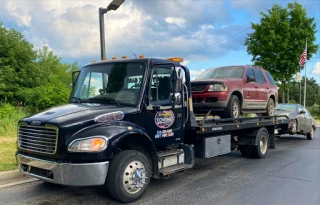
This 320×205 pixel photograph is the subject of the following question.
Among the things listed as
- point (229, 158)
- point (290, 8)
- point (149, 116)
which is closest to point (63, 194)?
point (149, 116)

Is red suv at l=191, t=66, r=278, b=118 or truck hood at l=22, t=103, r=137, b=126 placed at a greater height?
red suv at l=191, t=66, r=278, b=118

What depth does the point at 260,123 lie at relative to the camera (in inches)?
346

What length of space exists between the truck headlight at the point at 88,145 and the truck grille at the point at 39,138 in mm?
267

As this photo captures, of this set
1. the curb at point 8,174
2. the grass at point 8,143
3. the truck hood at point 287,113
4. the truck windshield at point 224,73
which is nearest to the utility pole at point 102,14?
the truck windshield at point 224,73

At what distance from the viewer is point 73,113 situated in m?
4.75

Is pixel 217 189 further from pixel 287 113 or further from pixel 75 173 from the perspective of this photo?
pixel 287 113

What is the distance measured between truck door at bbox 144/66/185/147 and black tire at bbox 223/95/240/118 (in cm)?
228

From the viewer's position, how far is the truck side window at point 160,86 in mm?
5426

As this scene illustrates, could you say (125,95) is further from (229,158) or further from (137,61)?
(229,158)

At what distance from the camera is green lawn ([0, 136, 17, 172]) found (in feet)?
22.0

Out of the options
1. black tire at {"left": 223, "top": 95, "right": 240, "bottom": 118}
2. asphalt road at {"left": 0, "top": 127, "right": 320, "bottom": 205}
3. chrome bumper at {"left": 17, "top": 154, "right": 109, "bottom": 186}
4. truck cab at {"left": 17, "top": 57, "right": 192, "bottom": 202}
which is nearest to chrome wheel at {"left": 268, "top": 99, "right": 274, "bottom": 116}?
black tire at {"left": 223, "top": 95, "right": 240, "bottom": 118}

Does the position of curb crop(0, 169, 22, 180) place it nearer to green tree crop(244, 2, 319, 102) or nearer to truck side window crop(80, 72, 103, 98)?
truck side window crop(80, 72, 103, 98)

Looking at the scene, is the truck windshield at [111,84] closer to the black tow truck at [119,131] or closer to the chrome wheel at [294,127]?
the black tow truck at [119,131]

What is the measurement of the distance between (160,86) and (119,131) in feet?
4.26
